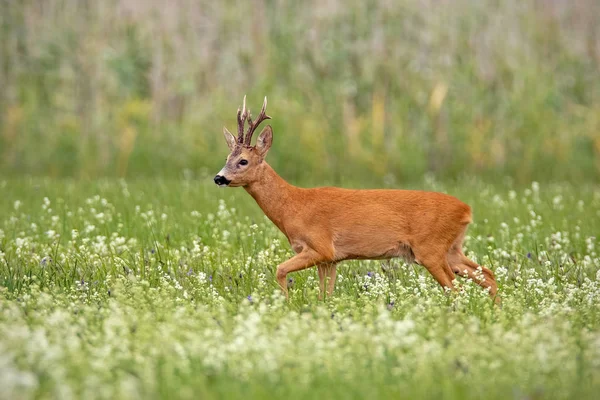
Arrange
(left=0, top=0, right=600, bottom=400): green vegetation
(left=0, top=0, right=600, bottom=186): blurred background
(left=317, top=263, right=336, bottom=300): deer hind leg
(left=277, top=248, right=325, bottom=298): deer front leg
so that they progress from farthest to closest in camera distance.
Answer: (left=0, top=0, right=600, bottom=186): blurred background, (left=0, top=0, right=600, bottom=400): green vegetation, (left=317, top=263, right=336, bottom=300): deer hind leg, (left=277, top=248, right=325, bottom=298): deer front leg

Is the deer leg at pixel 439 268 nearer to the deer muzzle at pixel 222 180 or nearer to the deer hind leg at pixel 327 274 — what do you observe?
the deer hind leg at pixel 327 274

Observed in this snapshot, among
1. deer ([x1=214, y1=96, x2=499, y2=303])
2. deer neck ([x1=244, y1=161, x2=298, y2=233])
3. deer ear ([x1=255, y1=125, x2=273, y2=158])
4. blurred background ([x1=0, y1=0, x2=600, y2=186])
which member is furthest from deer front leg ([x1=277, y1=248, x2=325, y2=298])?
blurred background ([x1=0, y1=0, x2=600, y2=186])

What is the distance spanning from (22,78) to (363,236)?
988 cm

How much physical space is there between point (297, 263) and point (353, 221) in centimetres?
56

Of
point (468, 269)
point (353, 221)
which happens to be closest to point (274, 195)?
point (353, 221)

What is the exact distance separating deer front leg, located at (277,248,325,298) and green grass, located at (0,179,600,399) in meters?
0.12

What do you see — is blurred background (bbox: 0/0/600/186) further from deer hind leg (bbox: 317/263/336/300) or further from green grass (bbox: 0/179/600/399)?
deer hind leg (bbox: 317/263/336/300)

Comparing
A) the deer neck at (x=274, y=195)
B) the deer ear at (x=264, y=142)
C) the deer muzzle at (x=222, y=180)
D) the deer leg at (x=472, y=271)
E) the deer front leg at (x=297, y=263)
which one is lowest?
the deer leg at (x=472, y=271)

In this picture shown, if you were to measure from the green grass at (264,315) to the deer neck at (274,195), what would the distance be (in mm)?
435

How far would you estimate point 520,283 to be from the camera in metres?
7.24

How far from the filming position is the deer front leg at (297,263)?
696cm

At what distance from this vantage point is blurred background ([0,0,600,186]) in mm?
14867

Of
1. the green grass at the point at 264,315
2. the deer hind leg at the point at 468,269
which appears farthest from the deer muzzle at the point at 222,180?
the deer hind leg at the point at 468,269

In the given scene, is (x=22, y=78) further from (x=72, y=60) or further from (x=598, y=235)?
(x=598, y=235)
